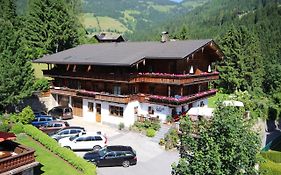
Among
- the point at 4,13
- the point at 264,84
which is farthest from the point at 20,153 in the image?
the point at 264,84

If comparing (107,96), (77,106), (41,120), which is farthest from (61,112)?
(107,96)

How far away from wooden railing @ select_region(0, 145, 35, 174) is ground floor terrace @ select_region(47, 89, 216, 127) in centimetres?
1742

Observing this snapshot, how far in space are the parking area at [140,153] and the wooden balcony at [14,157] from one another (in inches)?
297

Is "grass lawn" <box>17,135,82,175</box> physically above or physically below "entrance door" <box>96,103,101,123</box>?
below

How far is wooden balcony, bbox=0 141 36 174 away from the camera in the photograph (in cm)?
1798

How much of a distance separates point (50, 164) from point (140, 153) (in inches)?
350

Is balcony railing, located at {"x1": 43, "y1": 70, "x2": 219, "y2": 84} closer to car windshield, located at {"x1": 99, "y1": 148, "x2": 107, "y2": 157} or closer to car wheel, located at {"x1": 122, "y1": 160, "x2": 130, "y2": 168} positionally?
car windshield, located at {"x1": 99, "y1": 148, "x2": 107, "y2": 157}

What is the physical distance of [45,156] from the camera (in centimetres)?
2597

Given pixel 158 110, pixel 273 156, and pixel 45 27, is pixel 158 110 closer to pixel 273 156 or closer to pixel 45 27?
pixel 273 156

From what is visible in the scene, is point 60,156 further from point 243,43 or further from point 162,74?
point 243,43

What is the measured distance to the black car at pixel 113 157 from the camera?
26953mm

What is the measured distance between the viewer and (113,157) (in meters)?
27.1

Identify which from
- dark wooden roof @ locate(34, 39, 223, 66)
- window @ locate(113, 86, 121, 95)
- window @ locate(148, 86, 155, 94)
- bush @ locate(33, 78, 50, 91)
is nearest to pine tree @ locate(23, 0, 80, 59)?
dark wooden roof @ locate(34, 39, 223, 66)

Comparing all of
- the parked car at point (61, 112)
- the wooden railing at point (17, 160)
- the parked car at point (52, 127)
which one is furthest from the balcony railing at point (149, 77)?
the wooden railing at point (17, 160)
